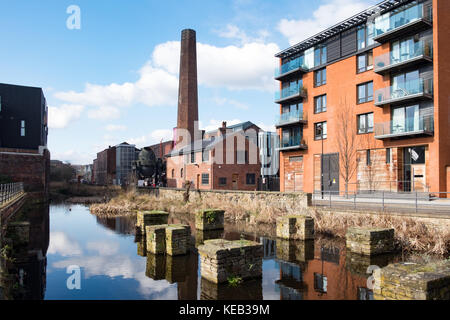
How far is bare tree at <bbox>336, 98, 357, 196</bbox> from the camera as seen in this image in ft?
76.3

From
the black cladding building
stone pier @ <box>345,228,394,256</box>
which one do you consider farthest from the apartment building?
the black cladding building

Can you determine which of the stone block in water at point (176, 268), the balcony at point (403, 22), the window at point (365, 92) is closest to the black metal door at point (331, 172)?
the window at point (365, 92)

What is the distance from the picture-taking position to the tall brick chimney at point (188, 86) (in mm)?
46094

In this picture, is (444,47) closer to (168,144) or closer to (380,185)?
(380,185)

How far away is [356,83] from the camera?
930 inches

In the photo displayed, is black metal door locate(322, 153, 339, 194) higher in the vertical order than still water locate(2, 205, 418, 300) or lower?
higher

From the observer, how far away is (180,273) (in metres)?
8.14

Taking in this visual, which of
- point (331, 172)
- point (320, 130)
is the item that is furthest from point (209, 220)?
point (320, 130)

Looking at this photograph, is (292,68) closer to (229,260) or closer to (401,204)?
(401,204)

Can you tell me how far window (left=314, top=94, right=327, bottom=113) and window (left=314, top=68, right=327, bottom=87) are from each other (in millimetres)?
1075

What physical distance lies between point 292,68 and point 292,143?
258 inches

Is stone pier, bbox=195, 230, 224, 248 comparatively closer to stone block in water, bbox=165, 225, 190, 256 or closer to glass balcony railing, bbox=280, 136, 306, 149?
stone block in water, bbox=165, 225, 190, 256

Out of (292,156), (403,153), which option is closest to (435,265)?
(403,153)
